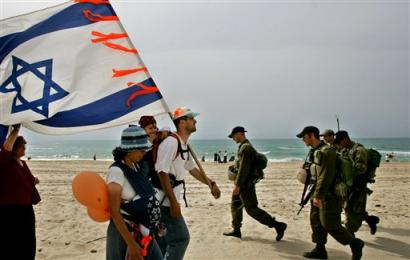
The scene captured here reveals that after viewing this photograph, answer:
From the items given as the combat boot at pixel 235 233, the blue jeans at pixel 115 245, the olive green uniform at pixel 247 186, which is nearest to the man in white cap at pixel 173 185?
the blue jeans at pixel 115 245

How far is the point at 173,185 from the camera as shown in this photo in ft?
15.4

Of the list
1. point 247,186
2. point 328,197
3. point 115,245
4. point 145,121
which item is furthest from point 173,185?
point 247,186

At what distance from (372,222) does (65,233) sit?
18.6 ft

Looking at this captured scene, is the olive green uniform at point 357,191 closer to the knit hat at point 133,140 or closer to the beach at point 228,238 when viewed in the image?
the beach at point 228,238

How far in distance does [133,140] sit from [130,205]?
0.53m

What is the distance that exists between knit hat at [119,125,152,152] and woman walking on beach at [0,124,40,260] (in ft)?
4.94

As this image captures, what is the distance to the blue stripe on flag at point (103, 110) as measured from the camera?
4.60 meters

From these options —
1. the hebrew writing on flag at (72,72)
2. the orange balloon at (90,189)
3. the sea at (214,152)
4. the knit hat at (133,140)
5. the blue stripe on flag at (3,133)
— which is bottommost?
the sea at (214,152)

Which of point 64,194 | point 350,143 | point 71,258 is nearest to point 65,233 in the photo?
point 71,258

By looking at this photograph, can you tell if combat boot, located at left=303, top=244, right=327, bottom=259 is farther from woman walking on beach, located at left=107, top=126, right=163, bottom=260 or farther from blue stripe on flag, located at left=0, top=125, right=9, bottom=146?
blue stripe on flag, located at left=0, top=125, right=9, bottom=146

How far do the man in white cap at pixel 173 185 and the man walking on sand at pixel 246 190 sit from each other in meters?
2.86

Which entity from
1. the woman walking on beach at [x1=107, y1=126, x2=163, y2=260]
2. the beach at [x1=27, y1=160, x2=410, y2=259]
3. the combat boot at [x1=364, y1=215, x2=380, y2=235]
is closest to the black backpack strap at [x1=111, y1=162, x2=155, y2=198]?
the woman walking on beach at [x1=107, y1=126, x2=163, y2=260]

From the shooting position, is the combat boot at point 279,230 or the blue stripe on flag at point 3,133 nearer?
the blue stripe on flag at point 3,133

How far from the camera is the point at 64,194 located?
14578 mm
